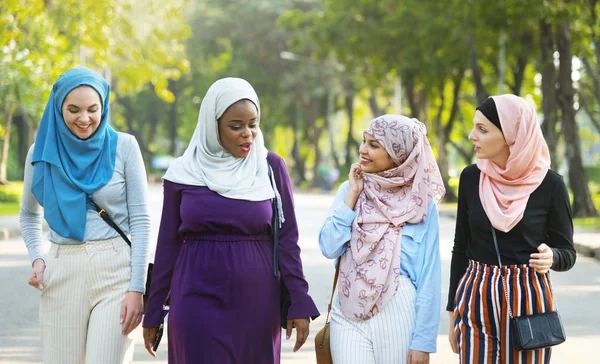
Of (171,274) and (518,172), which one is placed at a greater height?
(518,172)

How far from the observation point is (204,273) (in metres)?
4.26

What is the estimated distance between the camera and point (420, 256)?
4.43m

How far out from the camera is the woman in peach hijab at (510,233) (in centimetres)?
436

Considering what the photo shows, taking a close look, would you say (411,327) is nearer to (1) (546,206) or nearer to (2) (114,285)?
(1) (546,206)

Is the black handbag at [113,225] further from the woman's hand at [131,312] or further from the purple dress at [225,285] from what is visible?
the purple dress at [225,285]

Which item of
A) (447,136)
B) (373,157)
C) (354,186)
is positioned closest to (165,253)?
(354,186)

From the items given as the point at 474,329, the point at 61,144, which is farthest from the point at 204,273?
the point at 474,329

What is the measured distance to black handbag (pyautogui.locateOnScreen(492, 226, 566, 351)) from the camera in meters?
4.25

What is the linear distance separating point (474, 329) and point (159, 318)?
1282mm

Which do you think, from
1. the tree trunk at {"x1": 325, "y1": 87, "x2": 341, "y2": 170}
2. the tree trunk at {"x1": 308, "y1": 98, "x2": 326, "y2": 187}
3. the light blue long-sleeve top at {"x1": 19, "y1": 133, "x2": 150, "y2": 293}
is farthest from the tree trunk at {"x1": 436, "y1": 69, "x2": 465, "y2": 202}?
the light blue long-sleeve top at {"x1": 19, "y1": 133, "x2": 150, "y2": 293}

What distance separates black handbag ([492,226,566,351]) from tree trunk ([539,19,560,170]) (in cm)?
1913

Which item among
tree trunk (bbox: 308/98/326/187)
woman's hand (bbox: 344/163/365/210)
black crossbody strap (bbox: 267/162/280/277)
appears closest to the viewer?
black crossbody strap (bbox: 267/162/280/277)

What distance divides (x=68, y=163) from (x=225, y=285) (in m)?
0.86

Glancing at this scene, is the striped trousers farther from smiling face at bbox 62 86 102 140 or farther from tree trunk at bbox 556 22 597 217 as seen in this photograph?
tree trunk at bbox 556 22 597 217
